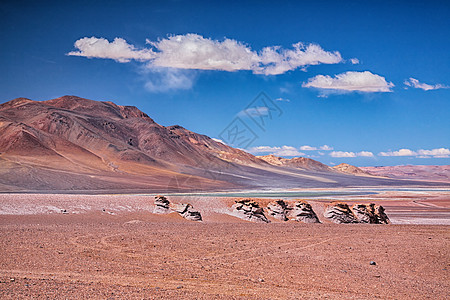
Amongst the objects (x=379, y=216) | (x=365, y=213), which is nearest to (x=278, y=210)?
(x=365, y=213)

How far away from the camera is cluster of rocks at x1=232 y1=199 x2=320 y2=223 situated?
882 inches

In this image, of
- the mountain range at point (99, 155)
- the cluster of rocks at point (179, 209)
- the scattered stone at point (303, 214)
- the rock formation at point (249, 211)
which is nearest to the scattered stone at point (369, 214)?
the scattered stone at point (303, 214)

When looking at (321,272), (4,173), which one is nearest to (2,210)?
(321,272)

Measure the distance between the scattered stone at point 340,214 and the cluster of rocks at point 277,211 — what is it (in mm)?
1298

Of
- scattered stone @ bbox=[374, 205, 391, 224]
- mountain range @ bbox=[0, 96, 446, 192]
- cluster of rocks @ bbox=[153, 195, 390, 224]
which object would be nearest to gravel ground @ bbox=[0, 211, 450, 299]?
cluster of rocks @ bbox=[153, 195, 390, 224]

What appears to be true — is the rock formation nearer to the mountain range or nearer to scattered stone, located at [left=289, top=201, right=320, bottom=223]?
scattered stone, located at [left=289, top=201, right=320, bottom=223]

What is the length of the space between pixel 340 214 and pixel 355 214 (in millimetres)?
849

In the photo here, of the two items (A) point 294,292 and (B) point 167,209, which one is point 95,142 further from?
(A) point 294,292

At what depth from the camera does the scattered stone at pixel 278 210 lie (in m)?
23.3

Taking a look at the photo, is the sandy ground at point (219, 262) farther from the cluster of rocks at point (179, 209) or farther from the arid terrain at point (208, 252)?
the cluster of rocks at point (179, 209)

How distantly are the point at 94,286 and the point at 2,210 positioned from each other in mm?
13441

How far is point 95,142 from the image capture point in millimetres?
104938

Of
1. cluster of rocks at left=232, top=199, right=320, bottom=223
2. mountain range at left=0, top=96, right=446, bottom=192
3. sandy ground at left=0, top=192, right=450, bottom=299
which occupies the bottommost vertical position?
sandy ground at left=0, top=192, right=450, bottom=299

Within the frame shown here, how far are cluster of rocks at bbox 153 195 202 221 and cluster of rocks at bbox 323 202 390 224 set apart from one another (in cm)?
775
